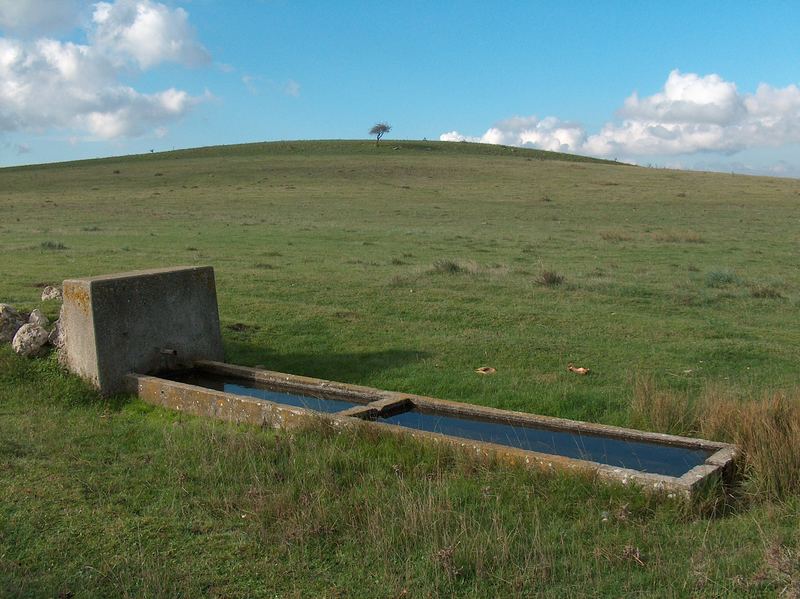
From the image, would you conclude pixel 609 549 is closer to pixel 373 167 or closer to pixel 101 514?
pixel 101 514

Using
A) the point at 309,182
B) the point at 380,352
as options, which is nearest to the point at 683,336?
the point at 380,352

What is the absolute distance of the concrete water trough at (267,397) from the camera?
6312 mm

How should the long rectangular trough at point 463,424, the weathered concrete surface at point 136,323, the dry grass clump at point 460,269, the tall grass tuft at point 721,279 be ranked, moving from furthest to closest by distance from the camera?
the dry grass clump at point 460,269, the tall grass tuft at point 721,279, the weathered concrete surface at point 136,323, the long rectangular trough at point 463,424

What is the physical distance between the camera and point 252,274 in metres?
16.8

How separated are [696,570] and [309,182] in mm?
51122

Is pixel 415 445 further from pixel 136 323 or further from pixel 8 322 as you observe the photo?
pixel 8 322

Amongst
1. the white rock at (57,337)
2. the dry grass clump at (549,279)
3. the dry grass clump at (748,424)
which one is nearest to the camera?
the dry grass clump at (748,424)

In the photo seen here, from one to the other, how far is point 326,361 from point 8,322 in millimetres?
3884

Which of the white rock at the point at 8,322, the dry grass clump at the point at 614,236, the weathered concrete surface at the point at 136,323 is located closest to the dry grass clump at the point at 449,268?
the weathered concrete surface at the point at 136,323

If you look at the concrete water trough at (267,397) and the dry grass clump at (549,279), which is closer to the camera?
the concrete water trough at (267,397)

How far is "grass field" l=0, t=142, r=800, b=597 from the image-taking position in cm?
448

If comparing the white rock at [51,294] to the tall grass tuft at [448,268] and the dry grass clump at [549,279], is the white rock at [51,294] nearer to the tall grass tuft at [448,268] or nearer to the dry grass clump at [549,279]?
the tall grass tuft at [448,268]

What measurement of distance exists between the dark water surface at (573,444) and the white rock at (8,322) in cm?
502

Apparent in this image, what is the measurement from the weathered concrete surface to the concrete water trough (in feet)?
0.04
